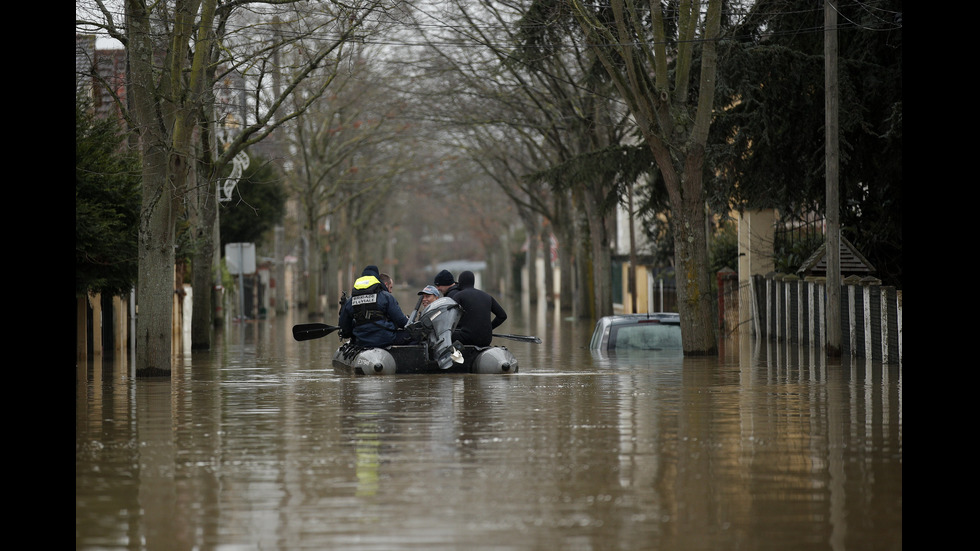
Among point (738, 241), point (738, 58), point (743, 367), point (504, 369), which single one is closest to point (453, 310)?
point (504, 369)

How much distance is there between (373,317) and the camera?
19.0 meters

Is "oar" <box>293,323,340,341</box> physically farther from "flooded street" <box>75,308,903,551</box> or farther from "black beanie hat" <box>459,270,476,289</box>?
"flooded street" <box>75,308,903,551</box>

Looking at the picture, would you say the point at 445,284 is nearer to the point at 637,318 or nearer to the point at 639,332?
the point at 637,318

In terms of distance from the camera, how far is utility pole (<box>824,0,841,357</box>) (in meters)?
21.7

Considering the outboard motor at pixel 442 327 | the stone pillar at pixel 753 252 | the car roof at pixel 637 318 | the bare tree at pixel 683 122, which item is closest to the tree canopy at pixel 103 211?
the outboard motor at pixel 442 327

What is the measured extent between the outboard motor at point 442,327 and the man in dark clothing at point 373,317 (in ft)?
1.50

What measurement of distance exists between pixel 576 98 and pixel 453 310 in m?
19.2

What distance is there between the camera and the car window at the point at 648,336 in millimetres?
22781

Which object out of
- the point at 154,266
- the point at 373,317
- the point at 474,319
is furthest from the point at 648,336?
the point at 154,266

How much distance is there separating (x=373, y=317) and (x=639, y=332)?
5915 millimetres

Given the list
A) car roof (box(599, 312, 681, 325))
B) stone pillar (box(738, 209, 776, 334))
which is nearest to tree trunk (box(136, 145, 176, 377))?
car roof (box(599, 312, 681, 325))

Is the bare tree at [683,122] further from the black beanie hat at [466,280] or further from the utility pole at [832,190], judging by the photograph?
the black beanie hat at [466,280]
